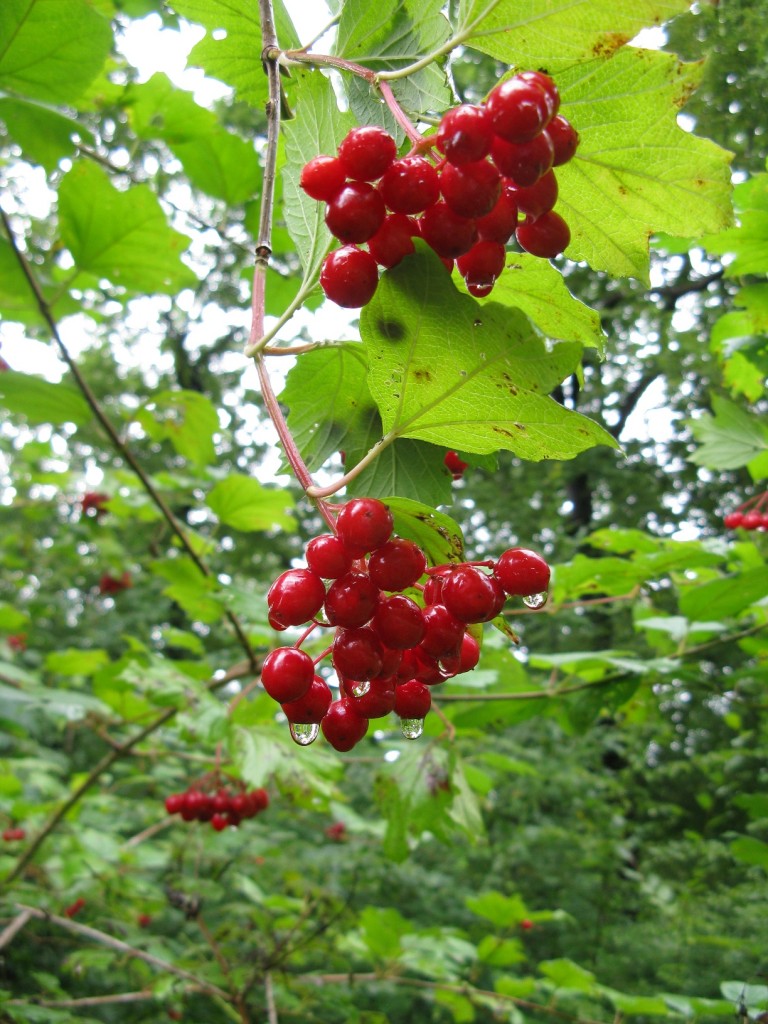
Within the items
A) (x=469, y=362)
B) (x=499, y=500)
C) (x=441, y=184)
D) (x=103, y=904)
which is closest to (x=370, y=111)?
(x=441, y=184)

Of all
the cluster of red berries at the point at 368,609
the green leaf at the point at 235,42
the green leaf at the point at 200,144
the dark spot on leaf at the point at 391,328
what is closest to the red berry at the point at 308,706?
the cluster of red berries at the point at 368,609

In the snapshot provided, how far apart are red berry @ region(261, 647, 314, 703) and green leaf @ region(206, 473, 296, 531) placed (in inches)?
78.7

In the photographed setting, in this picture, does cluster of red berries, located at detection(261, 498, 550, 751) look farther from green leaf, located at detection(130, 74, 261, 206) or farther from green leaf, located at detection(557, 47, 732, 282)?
green leaf, located at detection(130, 74, 261, 206)

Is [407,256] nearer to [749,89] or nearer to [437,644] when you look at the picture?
[437,644]

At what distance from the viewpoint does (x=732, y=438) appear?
2482 mm

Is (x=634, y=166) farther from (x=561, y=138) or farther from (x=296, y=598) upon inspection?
(x=296, y=598)

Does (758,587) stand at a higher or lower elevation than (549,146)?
higher

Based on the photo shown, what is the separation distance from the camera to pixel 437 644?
718mm

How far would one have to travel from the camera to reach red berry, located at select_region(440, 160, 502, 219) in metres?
0.62

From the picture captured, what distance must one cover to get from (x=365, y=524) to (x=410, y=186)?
0.31 metres

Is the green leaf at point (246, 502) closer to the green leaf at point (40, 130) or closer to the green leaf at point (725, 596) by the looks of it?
the green leaf at point (40, 130)

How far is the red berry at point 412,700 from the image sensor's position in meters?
0.80

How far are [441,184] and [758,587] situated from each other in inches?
58.4

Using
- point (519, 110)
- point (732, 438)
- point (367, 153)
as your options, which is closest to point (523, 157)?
point (519, 110)
